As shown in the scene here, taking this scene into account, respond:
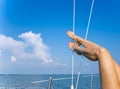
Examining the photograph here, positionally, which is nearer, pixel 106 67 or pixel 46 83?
pixel 106 67

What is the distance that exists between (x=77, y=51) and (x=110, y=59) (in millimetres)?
324

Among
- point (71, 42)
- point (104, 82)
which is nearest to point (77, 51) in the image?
point (71, 42)

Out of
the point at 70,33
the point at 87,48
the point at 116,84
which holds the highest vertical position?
the point at 70,33

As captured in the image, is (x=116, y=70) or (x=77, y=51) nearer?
(x=116, y=70)

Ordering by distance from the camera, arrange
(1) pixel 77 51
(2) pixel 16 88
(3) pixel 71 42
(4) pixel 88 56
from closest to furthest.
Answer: (4) pixel 88 56 → (1) pixel 77 51 → (3) pixel 71 42 → (2) pixel 16 88

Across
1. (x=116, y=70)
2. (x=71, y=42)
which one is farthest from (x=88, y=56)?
(x=71, y=42)

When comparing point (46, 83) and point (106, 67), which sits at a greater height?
point (46, 83)

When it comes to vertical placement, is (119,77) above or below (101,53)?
below

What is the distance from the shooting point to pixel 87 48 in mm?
1776

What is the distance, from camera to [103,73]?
5.43 ft

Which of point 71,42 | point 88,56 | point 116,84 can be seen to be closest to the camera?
point 116,84

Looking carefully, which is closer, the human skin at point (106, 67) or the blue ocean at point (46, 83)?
the human skin at point (106, 67)

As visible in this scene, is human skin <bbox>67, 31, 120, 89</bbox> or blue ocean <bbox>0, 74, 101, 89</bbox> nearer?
human skin <bbox>67, 31, 120, 89</bbox>

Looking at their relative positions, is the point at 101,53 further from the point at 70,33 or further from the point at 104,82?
the point at 70,33
